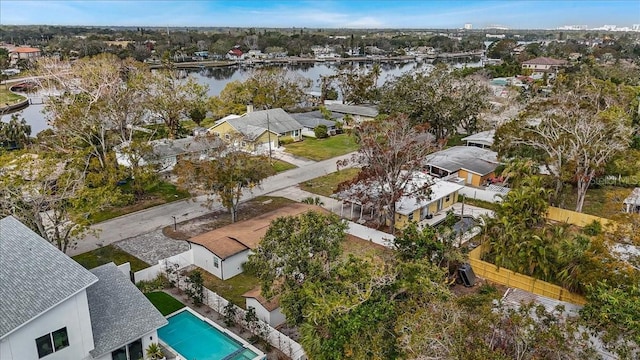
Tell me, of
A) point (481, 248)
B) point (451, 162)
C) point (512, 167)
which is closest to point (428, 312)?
point (481, 248)

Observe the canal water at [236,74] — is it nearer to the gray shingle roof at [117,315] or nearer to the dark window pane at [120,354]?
the gray shingle roof at [117,315]

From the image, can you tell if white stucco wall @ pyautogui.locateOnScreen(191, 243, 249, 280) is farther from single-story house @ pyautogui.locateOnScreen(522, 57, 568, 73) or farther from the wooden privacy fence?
single-story house @ pyautogui.locateOnScreen(522, 57, 568, 73)

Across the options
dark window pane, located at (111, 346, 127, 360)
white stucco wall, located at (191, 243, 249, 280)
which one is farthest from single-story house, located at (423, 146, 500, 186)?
dark window pane, located at (111, 346, 127, 360)

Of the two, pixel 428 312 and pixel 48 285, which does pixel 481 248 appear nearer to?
pixel 428 312

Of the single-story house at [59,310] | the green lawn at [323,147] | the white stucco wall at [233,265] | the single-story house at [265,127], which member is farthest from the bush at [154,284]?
the green lawn at [323,147]

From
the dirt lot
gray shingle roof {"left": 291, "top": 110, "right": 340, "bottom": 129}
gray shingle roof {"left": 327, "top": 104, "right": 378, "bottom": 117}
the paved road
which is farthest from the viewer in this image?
gray shingle roof {"left": 327, "top": 104, "right": 378, "bottom": 117}
